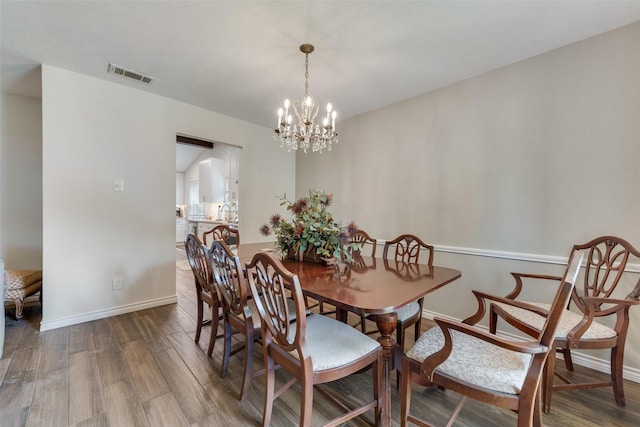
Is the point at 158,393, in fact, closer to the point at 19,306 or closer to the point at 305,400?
the point at 305,400

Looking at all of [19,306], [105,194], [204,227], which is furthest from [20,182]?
[204,227]

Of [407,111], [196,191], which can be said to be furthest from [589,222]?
[196,191]

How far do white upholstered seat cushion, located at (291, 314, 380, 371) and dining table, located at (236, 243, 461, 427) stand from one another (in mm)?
113

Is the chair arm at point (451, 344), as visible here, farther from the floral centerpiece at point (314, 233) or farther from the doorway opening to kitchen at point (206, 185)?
the doorway opening to kitchen at point (206, 185)

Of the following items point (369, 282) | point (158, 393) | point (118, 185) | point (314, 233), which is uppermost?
point (118, 185)

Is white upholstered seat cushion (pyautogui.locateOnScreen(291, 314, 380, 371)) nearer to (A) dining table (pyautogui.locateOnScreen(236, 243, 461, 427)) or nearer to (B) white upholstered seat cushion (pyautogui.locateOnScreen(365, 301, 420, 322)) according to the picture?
A: (A) dining table (pyautogui.locateOnScreen(236, 243, 461, 427))

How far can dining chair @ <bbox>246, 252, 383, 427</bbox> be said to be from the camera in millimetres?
1158

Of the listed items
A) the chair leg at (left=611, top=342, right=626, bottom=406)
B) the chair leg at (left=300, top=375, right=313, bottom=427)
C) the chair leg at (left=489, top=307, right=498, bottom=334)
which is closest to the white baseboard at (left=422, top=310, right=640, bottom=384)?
the chair leg at (left=611, top=342, right=626, bottom=406)

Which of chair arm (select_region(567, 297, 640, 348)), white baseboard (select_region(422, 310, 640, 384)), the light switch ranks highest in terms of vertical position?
the light switch

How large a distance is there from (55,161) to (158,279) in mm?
1528

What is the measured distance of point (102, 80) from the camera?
8.73ft

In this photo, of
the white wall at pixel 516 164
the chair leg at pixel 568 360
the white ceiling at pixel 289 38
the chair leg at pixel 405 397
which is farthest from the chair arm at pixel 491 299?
the white ceiling at pixel 289 38

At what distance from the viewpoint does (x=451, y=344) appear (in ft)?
3.44

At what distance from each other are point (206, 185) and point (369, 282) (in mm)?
6172
